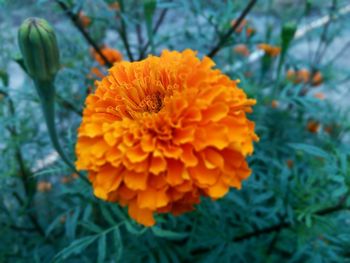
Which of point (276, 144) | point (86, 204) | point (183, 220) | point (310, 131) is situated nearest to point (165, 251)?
point (183, 220)

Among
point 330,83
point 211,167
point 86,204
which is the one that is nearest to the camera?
point 211,167

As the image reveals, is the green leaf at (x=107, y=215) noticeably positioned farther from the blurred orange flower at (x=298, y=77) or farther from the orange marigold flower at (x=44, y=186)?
the blurred orange flower at (x=298, y=77)

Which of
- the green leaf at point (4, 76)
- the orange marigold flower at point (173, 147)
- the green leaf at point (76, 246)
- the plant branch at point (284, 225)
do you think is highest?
the green leaf at point (4, 76)

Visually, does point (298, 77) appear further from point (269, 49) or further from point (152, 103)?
point (152, 103)

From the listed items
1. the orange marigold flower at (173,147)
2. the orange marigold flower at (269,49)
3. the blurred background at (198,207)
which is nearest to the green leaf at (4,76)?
the blurred background at (198,207)

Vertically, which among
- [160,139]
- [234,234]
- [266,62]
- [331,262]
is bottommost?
[331,262]

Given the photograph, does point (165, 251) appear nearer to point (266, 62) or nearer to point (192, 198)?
point (192, 198)
